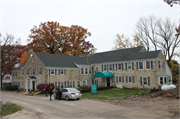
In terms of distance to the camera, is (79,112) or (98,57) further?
(98,57)

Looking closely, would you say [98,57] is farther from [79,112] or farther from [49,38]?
[79,112]

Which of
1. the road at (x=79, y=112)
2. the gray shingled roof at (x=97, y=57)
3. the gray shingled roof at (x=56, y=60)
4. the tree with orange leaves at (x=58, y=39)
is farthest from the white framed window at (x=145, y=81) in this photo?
the tree with orange leaves at (x=58, y=39)

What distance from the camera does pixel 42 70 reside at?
99.6 ft

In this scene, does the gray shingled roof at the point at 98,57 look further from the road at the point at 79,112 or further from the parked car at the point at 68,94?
the road at the point at 79,112

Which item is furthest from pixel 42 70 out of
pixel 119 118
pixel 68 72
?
pixel 119 118

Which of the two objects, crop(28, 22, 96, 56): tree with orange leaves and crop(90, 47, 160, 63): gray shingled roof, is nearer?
crop(90, 47, 160, 63): gray shingled roof

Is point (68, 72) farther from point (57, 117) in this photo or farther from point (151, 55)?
point (57, 117)

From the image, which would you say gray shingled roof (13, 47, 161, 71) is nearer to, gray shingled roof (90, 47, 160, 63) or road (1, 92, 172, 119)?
gray shingled roof (90, 47, 160, 63)

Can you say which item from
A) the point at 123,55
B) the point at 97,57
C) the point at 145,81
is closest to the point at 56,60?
the point at 97,57

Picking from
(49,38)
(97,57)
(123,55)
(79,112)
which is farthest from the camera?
(49,38)

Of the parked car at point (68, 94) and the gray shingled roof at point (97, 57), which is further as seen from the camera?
the gray shingled roof at point (97, 57)

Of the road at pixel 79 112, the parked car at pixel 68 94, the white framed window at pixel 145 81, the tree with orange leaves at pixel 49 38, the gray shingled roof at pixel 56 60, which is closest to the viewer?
the road at pixel 79 112

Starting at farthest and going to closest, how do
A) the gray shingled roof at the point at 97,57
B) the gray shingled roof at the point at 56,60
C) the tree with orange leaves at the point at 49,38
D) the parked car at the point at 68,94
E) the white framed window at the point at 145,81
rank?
1. the tree with orange leaves at the point at 49,38
2. the gray shingled roof at the point at 97,57
3. the gray shingled roof at the point at 56,60
4. the white framed window at the point at 145,81
5. the parked car at the point at 68,94

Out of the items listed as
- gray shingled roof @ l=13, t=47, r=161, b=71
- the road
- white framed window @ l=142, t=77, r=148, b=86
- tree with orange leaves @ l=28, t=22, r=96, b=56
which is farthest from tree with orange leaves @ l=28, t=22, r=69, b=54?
the road
